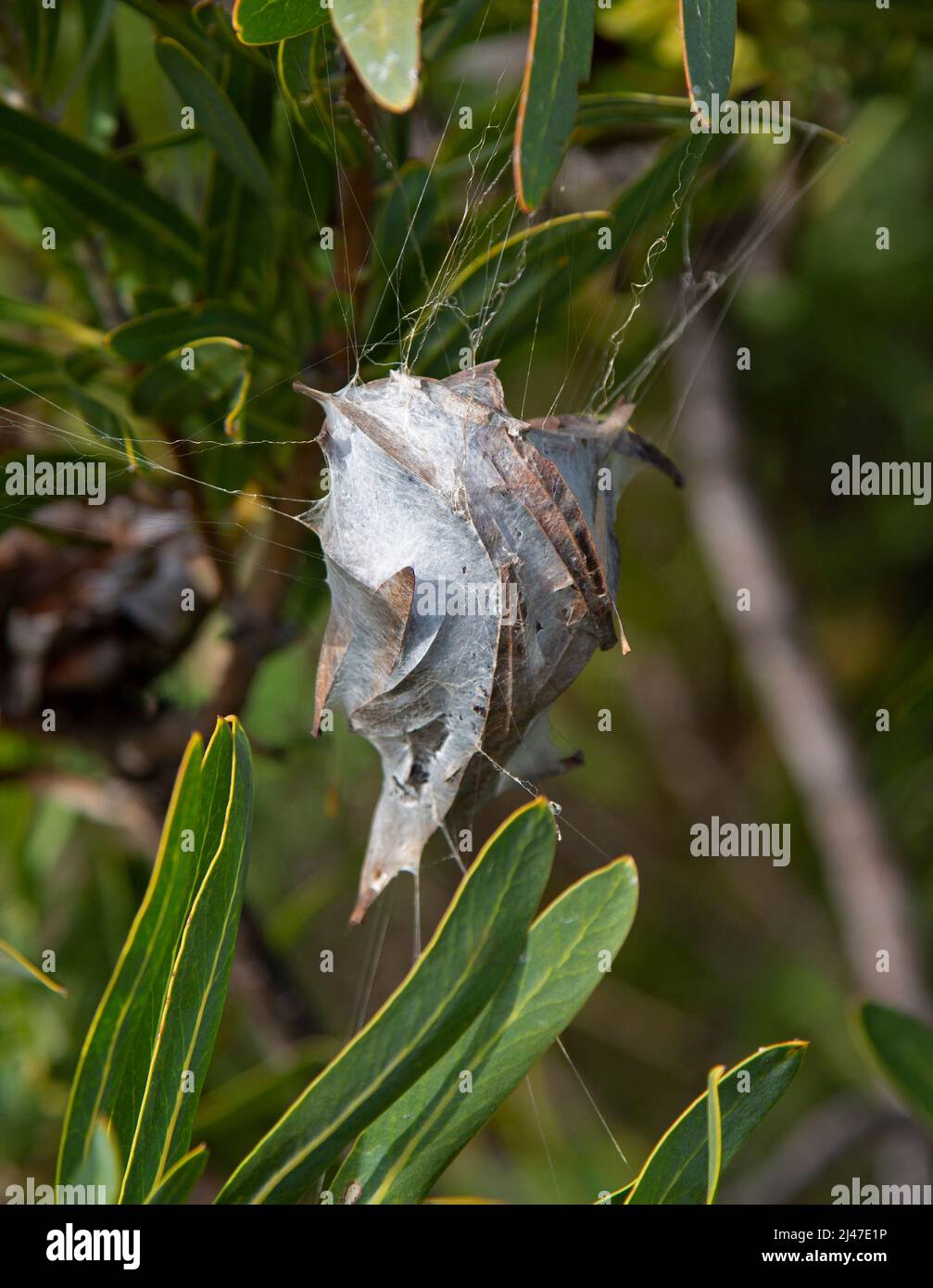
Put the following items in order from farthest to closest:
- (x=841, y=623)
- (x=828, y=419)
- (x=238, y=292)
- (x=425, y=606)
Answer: (x=841, y=623), (x=828, y=419), (x=238, y=292), (x=425, y=606)

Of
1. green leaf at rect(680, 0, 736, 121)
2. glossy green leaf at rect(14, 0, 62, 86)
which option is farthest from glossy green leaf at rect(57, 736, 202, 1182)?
glossy green leaf at rect(14, 0, 62, 86)

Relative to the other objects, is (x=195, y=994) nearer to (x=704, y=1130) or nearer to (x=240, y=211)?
(x=704, y=1130)

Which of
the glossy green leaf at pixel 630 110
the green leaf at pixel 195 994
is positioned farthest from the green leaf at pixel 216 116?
the green leaf at pixel 195 994

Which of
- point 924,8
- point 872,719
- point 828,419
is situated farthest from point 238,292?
point 828,419

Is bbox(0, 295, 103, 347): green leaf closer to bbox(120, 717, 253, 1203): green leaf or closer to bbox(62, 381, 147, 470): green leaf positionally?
bbox(62, 381, 147, 470): green leaf

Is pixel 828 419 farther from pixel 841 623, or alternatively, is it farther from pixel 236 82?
pixel 236 82

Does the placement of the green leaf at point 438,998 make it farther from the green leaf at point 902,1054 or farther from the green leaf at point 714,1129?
the green leaf at point 902,1054

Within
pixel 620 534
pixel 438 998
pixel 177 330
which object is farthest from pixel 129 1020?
pixel 620 534
